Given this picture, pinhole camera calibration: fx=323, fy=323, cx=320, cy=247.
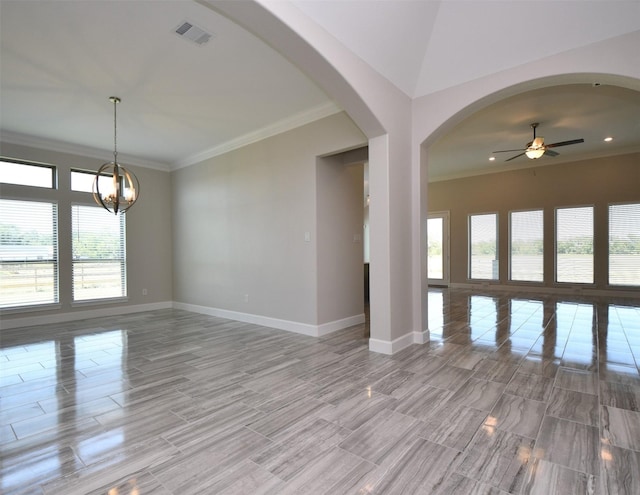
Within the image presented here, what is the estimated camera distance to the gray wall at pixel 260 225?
4426 mm

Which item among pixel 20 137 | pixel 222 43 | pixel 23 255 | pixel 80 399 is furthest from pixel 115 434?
pixel 20 137

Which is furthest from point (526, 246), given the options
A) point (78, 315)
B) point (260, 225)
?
point (78, 315)

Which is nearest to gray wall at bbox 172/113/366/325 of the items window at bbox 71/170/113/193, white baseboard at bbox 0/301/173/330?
white baseboard at bbox 0/301/173/330

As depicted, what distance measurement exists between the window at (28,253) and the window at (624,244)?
442 inches

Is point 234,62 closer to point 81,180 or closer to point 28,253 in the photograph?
point 81,180

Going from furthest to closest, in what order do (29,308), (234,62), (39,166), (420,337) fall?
(39,166)
(29,308)
(420,337)
(234,62)

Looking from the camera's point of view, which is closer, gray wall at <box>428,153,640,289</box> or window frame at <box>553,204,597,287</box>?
gray wall at <box>428,153,640,289</box>

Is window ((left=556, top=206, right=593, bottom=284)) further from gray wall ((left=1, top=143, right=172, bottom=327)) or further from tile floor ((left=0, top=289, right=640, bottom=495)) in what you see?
gray wall ((left=1, top=143, right=172, bottom=327))

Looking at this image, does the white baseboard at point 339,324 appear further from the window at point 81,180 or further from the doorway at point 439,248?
the doorway at point 439,248

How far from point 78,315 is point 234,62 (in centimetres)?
529

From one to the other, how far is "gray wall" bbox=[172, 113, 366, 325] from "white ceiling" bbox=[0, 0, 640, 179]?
375mm

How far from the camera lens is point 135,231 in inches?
258

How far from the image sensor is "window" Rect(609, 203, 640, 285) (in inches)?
275

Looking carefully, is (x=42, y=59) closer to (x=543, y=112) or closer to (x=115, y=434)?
(x=115, y=434)
